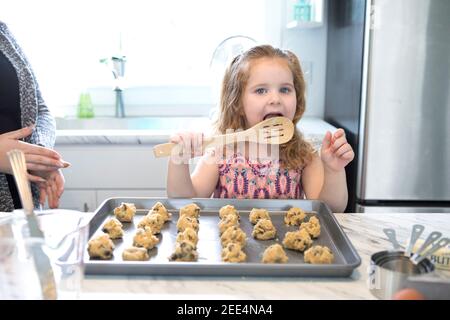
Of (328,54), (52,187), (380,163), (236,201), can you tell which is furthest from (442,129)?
(52,187)

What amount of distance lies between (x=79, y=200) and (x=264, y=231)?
1347 millimetres

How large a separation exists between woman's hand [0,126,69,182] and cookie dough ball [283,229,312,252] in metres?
0.56

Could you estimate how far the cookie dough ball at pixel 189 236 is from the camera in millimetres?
846

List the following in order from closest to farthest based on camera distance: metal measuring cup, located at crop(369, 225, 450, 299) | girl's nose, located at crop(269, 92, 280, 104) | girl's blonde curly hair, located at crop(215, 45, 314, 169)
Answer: metal measuring cup, located at crop(369, 225, 450, 299), girl's nose, located at crop(269, 92, 280, 104), girl's blonde curly hair, located at crop(215, 45, 314, 169)

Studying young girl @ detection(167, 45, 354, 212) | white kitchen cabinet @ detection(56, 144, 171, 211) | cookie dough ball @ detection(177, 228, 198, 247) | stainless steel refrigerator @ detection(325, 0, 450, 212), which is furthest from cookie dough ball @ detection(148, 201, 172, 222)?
stainless steel refrigerator @ detection(325, 0, 450, 212)

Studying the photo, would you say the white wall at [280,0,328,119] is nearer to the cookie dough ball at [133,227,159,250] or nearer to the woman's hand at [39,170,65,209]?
the woman's hand at [39,170,65,209]

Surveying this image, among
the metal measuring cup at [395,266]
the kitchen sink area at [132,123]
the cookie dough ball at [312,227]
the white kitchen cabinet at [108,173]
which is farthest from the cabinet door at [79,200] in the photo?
the metal measuring cup at [395,266]

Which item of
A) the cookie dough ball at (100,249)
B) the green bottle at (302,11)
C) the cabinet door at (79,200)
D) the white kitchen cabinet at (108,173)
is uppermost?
the green bottle at (302,11)

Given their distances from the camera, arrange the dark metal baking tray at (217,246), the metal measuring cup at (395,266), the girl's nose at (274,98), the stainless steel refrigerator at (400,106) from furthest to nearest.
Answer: the stainless steel refrigerator at (400,106) → the girl's nose at (274,98) → the dark metal baking tray at (217,246) → the metal measuring cup at (395,266)

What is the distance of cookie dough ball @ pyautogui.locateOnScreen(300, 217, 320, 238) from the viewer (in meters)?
0.91

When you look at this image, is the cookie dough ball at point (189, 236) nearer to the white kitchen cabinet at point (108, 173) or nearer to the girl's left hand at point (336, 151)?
the girl's left hand at point (336, 151)

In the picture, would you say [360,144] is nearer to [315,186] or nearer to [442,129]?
[442,129]

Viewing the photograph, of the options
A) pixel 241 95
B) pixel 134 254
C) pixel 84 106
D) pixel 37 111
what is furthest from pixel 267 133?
pixel 84 106

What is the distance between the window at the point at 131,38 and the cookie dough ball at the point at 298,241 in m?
1.86
